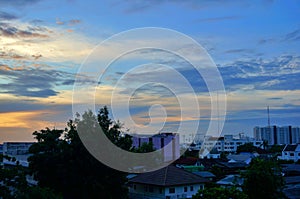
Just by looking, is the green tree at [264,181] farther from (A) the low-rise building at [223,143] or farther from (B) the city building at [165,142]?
(A) the low-rise building at [223,143]

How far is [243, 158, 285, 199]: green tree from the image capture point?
1499 cm

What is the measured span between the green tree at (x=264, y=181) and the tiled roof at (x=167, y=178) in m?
5.53

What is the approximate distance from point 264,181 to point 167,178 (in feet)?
21.7

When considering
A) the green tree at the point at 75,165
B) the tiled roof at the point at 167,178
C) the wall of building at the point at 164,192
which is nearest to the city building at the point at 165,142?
the tiled roof at the point at 167,178

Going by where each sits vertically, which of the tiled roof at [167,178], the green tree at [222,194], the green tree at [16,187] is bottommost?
the tiled roof at [167,178]

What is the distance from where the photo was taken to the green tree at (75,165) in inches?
645

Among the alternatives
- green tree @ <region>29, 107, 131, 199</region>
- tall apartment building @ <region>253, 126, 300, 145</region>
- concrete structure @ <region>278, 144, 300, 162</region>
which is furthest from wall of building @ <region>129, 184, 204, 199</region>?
tall apartment building @ <region>253, 126, 300, 145</region>

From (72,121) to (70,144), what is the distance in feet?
4.40

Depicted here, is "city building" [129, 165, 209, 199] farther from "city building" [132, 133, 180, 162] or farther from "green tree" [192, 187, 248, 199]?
"city building" [132, 133, 180, 162]

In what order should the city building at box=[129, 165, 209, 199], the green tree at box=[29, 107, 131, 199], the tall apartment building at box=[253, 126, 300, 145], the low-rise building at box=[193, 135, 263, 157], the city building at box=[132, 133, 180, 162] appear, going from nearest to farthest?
the green tree at box=[29, 107, 131, 199] < the city building at box=[129, 165, 209, 199] < the city building at box=[132, 133, 180, 162] < the low-rise building at box=[193, 135, 263, 157] < the tall apartment building at box=[253, 126, 300, 145]

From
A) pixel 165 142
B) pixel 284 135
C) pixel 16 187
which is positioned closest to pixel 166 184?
pixel 16 187

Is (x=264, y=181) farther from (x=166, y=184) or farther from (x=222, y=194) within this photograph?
(x=166, y=184)

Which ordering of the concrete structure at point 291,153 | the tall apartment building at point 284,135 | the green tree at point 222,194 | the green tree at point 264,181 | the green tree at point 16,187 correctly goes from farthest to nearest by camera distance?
the tall apartment building at point 284,135, the concrete structure at point 291,153, the green tree at point 264,181, the green tree at point 222,194, the green tree at point 16,187

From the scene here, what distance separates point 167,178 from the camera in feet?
66.7
